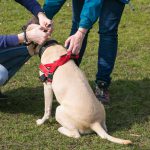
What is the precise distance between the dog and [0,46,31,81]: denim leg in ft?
2.34

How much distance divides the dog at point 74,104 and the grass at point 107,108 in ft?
0.31

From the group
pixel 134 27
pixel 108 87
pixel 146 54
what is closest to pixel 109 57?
pixel 108 87

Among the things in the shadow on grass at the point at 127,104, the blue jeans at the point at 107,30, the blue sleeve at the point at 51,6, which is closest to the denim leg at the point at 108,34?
the blue jeans at the point at 107,30

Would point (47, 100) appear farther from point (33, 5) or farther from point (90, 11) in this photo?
point (33, 5)

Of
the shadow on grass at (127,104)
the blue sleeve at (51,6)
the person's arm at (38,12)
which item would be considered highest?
the person's arm at (38,12)

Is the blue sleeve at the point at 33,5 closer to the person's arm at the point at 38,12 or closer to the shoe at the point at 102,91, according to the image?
the person's arm at the point at 38,12

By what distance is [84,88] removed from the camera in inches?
185

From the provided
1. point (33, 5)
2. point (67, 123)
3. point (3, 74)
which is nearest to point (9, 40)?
point (3, 74)

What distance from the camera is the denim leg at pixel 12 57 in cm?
548

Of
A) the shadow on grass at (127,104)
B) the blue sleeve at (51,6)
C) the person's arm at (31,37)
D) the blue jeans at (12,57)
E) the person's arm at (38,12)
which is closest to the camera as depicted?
the person's arm at (31,37)

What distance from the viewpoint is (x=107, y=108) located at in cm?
558

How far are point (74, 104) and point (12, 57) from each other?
126 cm

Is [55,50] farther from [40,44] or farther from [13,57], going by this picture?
[13,57]

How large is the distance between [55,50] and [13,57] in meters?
0.74
